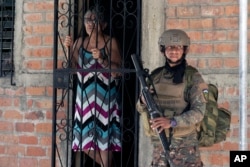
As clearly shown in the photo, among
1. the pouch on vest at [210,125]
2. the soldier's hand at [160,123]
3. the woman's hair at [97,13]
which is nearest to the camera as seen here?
the soldier's hand at [160,123]

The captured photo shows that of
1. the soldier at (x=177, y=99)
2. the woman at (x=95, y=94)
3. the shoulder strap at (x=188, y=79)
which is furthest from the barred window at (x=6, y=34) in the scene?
the shoulder strap at (x=188, y=79)

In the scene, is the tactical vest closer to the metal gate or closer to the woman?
the metal gate

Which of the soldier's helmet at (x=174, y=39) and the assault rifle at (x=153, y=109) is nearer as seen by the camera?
the assault rifle at (x=153, y=109)

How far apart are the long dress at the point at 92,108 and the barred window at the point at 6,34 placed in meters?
0.84

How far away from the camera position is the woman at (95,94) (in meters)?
4.51

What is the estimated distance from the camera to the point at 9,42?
5039mm

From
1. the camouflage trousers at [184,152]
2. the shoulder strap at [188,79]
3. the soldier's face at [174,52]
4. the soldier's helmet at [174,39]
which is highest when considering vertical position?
the soldier's helmet at [174,39]

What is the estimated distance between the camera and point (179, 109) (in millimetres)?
3553

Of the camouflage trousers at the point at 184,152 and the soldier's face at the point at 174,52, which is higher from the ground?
the soldier's face at the point at 174,52

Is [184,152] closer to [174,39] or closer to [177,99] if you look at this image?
[177,99]

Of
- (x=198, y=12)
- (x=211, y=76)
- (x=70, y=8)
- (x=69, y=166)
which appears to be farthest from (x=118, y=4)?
(x=69, y=166)

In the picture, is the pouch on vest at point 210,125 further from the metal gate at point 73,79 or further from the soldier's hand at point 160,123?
the metal gate at point 73,79

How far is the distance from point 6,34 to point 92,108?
120 cm

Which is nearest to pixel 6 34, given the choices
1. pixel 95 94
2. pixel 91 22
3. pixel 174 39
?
pixel 91 22
